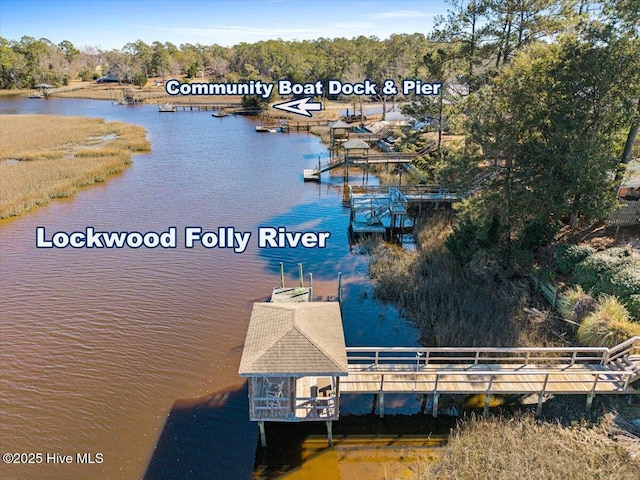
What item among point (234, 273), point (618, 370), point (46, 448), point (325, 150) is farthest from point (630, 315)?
point (325, 150)

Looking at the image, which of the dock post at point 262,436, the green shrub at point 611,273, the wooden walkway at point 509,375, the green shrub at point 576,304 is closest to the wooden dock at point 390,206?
the green shrub at point 611,273

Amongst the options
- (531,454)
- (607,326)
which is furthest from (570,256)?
(531,454)

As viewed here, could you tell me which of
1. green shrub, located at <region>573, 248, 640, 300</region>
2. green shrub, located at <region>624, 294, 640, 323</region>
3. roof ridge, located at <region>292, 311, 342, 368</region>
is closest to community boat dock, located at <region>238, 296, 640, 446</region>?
roof ridge, located at <region>292, 311, 342, 368</region>

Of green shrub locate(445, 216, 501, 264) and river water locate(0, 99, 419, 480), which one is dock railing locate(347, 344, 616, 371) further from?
green shrub locate(445, 216, 501, 264)

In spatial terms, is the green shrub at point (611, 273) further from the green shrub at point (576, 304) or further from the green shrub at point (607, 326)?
the green shrub at point (607, 326)

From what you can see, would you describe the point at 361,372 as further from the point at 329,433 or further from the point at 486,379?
the point at 486,379
